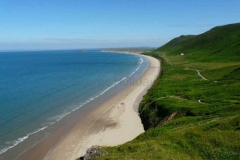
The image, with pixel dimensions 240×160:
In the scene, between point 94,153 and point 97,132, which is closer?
point 94,153

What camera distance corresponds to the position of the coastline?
128 ft

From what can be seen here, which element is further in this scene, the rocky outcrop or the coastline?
the coastline

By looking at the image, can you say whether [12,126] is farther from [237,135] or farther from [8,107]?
[237,135]

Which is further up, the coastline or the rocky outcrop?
the rocky outcrop

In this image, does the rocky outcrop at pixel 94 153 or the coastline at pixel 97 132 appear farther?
the coastline at pixel 97 132

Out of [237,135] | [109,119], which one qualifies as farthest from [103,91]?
[237,135]

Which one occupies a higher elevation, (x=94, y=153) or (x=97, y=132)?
(x=94, y=153)

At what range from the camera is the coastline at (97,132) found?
1538 inches

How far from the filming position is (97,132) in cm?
4753

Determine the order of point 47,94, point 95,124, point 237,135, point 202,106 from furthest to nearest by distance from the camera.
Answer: point 47,94
point 95,124
point 202,106
point 237,135

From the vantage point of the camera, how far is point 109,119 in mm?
55344

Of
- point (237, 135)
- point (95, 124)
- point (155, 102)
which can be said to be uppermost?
point (237, 135)

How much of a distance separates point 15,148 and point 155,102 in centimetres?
2880

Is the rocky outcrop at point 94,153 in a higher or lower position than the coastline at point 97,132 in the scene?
higher
